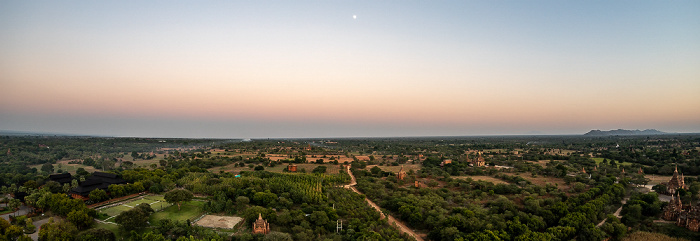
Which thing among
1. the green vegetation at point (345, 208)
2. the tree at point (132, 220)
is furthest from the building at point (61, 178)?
the tree at point (132, 220)

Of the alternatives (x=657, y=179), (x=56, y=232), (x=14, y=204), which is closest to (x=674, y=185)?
(x=657, y=179)

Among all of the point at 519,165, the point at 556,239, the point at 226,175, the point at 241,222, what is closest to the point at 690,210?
the point at 556,239

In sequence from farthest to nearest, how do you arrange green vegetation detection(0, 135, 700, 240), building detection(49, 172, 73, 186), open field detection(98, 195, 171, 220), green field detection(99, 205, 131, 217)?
building detection(49, 172, 73, 186), open field detection(98, 195, 171, 220), green field detection(99, 205, 131, 217), green vegetation detection(0, 135, 700, 240)

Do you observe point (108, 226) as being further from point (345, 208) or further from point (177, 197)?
point (345, 208)

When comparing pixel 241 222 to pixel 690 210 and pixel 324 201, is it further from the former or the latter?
pixel 690 210

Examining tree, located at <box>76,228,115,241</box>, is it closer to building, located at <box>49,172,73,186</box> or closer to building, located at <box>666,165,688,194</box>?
building, located at <box>49,172,73,186</box>

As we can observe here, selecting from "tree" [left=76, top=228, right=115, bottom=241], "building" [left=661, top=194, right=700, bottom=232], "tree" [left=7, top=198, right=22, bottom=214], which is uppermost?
"tree" [left=7, top=198, right=22, bottom=214]

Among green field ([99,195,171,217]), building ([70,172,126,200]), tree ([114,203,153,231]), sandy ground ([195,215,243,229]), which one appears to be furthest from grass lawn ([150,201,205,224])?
building ([70,172,126,200])
